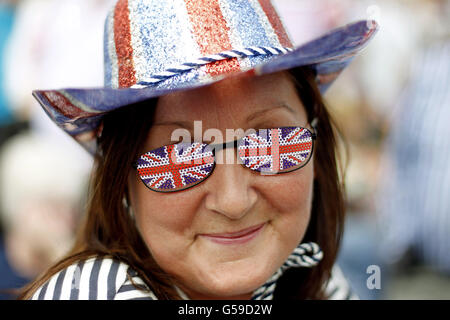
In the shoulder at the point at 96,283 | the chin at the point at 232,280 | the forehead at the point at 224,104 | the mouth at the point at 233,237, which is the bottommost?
the chin at the point at 232,280

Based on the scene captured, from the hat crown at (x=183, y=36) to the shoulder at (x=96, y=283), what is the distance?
1.73 feet

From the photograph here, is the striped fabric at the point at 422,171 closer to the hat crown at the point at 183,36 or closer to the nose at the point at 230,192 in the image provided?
the hat crown at the point at 183,36

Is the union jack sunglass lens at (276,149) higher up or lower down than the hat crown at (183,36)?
lower down

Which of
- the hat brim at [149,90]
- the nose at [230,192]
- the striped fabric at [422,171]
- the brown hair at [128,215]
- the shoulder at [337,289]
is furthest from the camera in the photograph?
the striped fabric at [422,171]

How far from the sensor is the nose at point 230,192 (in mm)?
1421

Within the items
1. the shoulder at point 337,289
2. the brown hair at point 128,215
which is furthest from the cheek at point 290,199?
the shoulder at point 337,289

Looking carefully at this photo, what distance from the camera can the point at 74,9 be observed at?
384cm

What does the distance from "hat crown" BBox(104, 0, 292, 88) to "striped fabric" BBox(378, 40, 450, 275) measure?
2.28 meters

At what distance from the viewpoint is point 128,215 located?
67.7 inches

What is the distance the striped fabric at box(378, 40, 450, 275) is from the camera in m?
3.47

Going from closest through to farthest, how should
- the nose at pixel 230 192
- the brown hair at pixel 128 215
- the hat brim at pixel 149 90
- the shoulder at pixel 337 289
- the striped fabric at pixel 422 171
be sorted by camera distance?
the hat brim at pixel 149 90
the nose at pixel 230 192
the brown hair at pixel 128 215
the shoulder at pixel 337 289
the striped fabric at pixel 422 171

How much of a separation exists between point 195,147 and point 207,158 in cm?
4

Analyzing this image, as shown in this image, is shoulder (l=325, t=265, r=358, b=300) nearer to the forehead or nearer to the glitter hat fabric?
the forehead

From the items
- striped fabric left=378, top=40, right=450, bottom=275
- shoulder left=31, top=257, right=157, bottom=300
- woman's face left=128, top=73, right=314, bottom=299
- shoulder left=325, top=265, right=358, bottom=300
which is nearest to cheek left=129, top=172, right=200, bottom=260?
woman's face left=128, top=73, right=314, bottom=299
